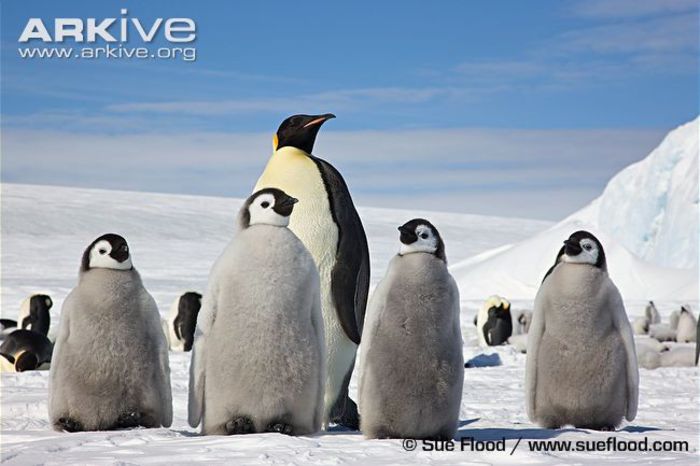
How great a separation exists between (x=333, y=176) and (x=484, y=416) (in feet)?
6.66

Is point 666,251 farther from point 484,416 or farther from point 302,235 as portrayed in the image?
point 302,235

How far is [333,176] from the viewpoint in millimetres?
5445

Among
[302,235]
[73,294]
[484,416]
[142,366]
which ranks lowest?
[484,416]

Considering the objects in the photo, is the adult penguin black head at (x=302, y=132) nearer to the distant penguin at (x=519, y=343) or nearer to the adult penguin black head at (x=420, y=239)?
the adult penguin black head at (x=420, y=239)

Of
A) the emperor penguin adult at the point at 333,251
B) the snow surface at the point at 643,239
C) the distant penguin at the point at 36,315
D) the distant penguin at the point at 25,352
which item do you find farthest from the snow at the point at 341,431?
the distant penguin at the point at 36,315

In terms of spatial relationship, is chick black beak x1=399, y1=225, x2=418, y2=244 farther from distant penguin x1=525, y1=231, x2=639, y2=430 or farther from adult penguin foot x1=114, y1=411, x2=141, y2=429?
adult penguin foot x1=114, y1=411, x2=141, y2=429

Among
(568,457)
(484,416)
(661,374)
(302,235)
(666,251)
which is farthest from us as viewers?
(666,251)

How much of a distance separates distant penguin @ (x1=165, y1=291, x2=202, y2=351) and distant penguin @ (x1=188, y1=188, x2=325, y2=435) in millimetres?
9967

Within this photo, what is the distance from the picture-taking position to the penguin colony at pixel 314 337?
4121mm

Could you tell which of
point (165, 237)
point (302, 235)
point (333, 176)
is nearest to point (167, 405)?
point (302, 235)

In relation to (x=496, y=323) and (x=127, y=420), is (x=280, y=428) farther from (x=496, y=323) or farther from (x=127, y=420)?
(x=496, y=323)

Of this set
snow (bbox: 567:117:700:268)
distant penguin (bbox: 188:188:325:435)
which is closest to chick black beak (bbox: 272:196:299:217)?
distant penguin (bbox: 188:188:325:435)

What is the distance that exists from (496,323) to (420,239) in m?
12.4

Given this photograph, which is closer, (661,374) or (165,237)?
(661,374)
